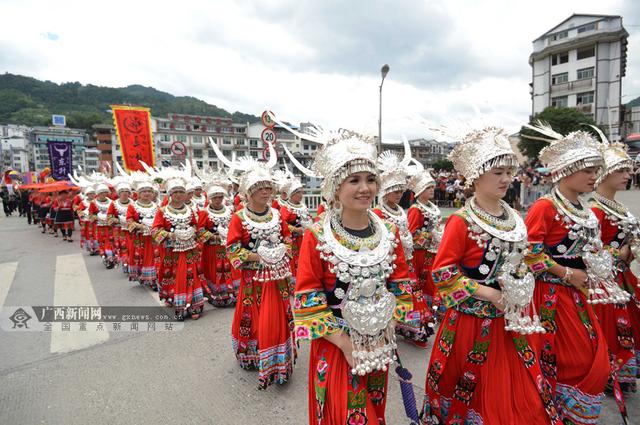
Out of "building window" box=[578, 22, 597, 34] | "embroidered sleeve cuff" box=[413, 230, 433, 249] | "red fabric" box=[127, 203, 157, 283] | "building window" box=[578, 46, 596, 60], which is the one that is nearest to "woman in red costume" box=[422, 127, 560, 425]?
"embroidered sleeve cuff" box=[413, 230, 433, 249]

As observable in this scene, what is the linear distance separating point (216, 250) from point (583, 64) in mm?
50429

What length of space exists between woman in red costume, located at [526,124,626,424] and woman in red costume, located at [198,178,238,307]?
4.43 m

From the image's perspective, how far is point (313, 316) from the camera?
195cm

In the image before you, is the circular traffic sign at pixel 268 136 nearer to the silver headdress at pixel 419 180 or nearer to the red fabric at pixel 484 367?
the silver headdress at pixel 419 180

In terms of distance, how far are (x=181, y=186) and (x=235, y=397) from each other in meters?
3.40

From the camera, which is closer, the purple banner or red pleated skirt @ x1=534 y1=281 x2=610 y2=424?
red pleated skirt @ x1=534 y1=281 x2=610 y2=424

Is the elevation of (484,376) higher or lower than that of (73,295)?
higher

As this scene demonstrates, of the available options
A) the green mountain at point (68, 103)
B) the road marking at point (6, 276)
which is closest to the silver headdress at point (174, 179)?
the road marking at point (6, 276)

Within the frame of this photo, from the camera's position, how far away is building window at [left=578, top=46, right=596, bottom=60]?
3941 centimetres

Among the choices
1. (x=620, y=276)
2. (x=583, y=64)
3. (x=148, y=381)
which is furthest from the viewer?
(x=583, y=64)

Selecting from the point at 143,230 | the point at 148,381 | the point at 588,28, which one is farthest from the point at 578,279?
the point at 588,28

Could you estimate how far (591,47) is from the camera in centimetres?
3950

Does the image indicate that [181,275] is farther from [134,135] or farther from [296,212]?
[134,135]

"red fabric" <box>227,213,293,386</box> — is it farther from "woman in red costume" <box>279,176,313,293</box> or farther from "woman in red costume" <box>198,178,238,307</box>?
"woman in red costume" <box>279,176,313,293</box>
